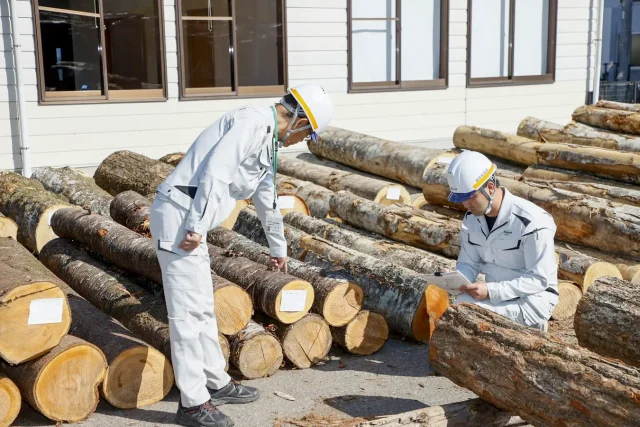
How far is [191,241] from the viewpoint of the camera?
15.9 ft

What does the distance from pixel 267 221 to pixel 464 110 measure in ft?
31.4

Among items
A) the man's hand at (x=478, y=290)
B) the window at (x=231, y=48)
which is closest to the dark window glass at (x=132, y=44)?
the window at (x=231, y=48)

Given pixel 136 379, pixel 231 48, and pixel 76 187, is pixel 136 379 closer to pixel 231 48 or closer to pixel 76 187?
pixel 76 187

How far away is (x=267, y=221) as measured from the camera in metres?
5.77

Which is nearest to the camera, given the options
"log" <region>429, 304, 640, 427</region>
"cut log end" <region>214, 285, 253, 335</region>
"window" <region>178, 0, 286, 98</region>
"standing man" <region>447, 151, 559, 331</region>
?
"log" <region>429, 304, 640, 427</region>

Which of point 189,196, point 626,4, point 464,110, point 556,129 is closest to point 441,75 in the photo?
point 464,110

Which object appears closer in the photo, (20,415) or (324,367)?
(20,415)

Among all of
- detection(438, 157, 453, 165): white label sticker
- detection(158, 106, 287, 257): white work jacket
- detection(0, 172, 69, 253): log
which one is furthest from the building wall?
detection(158, 106, 287, 257): white work jacket

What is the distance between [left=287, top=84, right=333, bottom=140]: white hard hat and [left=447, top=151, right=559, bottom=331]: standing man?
0.92 m

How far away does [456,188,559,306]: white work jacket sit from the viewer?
5.44m

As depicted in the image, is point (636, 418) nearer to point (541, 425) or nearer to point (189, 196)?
point (541, 425)

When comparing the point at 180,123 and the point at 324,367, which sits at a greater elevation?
the point at 180,123

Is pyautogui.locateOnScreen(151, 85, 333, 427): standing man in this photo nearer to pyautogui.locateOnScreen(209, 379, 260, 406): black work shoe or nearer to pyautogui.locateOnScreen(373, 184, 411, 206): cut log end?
pyautogui.locateOnScreen(209, 379, 260, 406): black work shoe

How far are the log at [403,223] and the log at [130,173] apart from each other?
209cm
